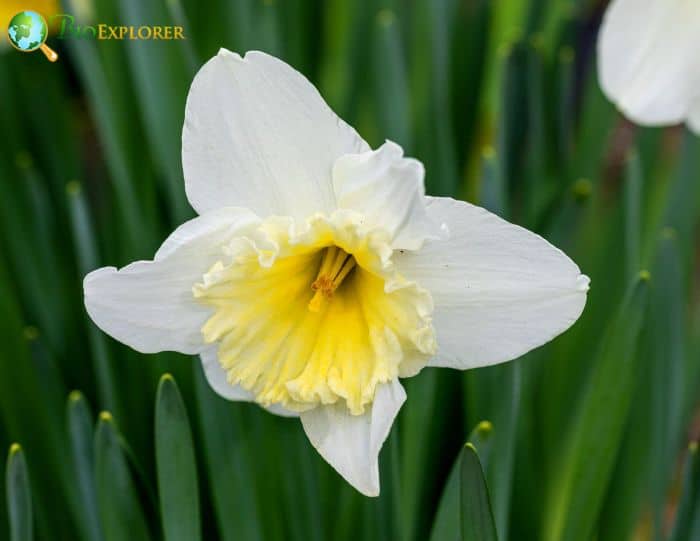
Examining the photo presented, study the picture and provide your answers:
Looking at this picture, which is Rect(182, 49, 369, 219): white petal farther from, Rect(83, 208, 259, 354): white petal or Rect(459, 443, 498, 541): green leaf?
Rect(459, 443, 498, 541): green leaf

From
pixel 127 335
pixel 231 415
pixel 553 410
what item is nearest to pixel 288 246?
pixel 127 335

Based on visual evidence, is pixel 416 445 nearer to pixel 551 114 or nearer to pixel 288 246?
pixel 288 246

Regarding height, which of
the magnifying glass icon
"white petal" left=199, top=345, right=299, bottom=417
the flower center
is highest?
the magnifying glass icon

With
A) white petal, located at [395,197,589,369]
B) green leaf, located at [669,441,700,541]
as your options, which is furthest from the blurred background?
white petal, located at [395,197,589,369]

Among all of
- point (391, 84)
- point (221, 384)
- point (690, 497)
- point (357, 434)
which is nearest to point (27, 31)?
point (391, 84)

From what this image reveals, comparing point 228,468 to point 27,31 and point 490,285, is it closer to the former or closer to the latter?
point 490,285

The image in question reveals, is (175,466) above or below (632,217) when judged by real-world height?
below
